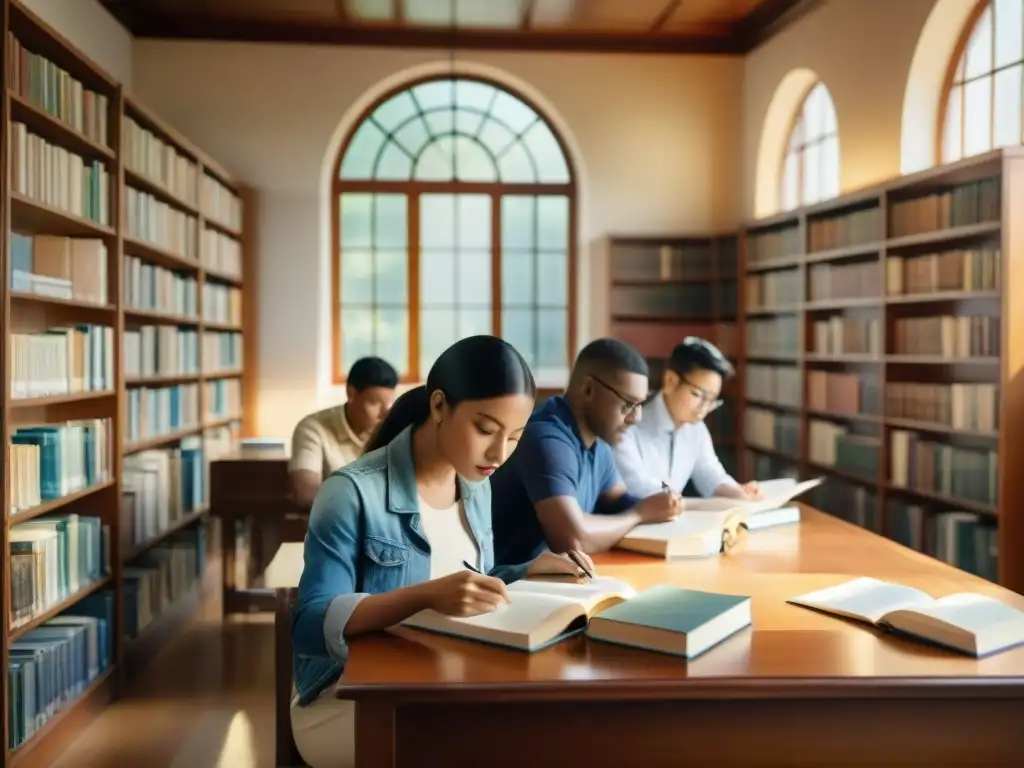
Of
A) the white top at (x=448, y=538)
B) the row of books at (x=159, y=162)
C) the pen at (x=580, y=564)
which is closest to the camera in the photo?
the white top at (x=448, y=538)

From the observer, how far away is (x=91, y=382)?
12.9 feet

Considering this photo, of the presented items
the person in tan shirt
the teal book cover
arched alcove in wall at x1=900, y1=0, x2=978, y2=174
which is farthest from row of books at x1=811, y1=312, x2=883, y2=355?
the teal book cover

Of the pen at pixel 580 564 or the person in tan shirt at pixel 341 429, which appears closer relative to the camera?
the pen at pixel 580 564

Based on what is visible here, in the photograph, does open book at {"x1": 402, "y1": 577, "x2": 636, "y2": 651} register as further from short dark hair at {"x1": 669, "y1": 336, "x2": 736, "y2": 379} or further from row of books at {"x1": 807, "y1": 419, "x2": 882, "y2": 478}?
row of books at {"x1": 807, "y1": 419, "x2": 882, "y2": 478}

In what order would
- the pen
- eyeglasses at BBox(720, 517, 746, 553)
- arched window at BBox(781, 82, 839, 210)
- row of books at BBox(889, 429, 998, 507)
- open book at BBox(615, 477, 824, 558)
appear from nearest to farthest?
the pen
open book at BBox(615, 477, 824, 558)
eyeglasses at BBox(720, 517, 746, 553)
row of books at BBox(889, 429, 998, 507)
arched window at BBox(781, 82, 839, 210)

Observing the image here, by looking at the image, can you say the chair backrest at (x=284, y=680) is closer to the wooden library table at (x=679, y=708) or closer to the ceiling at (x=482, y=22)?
the wooden library table at (x=679, y=708)

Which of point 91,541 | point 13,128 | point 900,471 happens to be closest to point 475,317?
point 900,471

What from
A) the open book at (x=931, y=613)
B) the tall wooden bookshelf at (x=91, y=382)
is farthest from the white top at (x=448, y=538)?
the tall wooden bookshelf at (x=91, y=382)

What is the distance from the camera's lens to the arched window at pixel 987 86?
4586 millimetres

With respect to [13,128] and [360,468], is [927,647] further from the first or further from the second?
[13,128]

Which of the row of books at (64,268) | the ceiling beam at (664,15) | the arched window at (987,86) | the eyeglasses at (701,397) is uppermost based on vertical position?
the ceiling beam at (664,15)

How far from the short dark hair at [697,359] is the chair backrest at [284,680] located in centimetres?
151

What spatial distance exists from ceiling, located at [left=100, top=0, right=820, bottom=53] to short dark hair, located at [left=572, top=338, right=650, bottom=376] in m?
4.25

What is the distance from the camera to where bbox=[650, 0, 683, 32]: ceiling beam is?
6527mm
